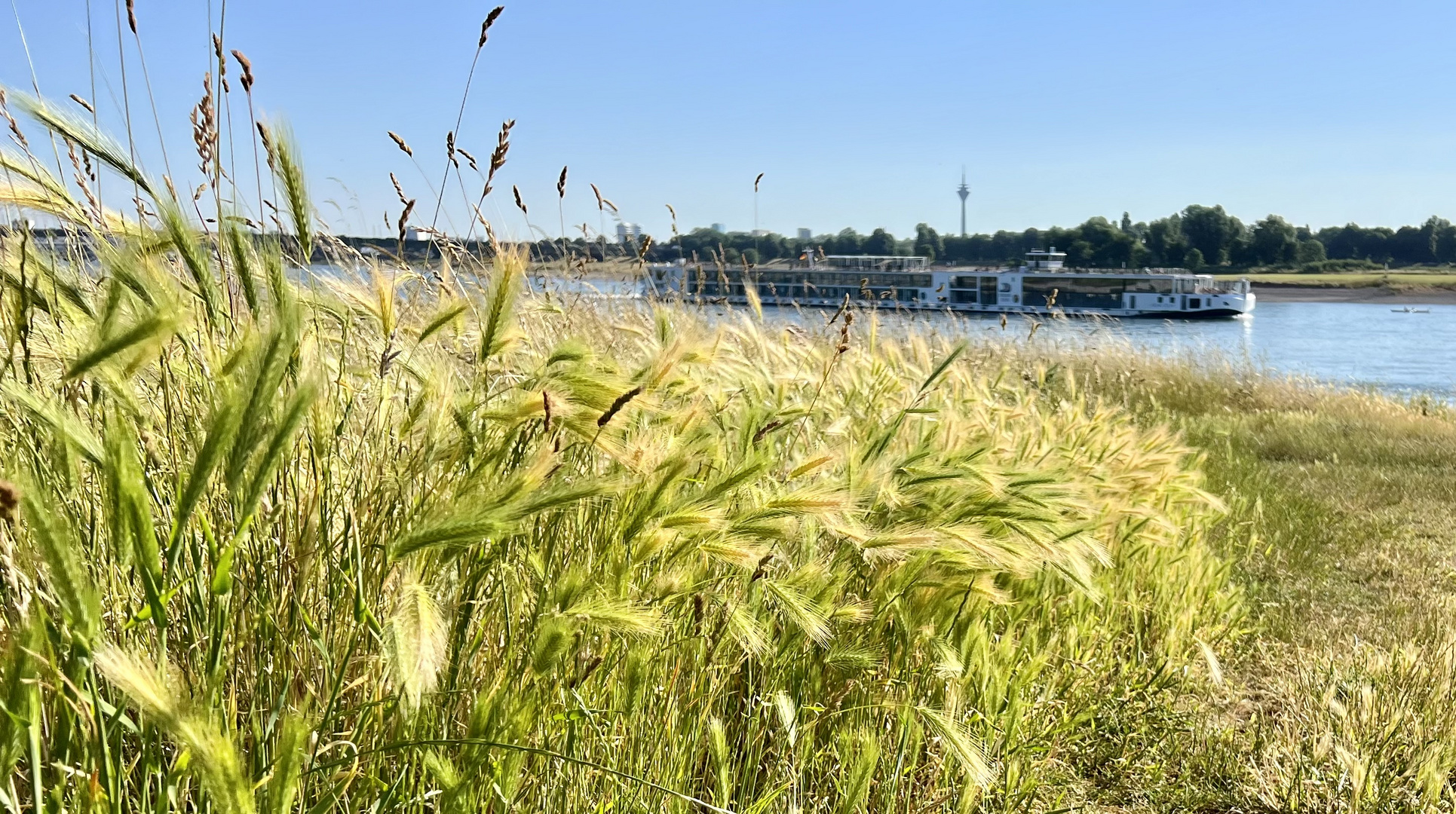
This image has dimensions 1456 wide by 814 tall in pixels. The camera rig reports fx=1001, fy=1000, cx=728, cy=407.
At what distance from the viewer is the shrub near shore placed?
0.87 meters

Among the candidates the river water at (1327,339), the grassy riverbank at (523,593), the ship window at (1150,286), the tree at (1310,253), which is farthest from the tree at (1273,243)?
the grassy riverbank at (523,593)

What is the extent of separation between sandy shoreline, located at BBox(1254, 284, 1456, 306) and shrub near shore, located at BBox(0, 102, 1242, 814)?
6348 centimetres

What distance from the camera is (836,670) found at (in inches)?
71.4

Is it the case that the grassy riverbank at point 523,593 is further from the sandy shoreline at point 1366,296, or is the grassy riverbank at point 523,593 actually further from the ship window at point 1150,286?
the sandy shoreline at point 1366,296

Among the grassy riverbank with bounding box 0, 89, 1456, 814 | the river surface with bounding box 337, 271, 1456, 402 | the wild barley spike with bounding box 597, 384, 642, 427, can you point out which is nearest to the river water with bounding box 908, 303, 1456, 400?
the river surface with bounding box 337, 271, 1456, 402

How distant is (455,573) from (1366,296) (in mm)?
68516

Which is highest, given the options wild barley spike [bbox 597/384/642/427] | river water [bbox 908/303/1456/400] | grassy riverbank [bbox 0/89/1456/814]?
wild barley spike [bbox 597/384/642/427]

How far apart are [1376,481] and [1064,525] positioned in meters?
4.74

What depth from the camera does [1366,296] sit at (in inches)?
2299

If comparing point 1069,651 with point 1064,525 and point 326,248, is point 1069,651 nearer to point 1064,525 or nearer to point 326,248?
point 1064,525

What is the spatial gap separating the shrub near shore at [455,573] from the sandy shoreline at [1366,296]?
208 feet

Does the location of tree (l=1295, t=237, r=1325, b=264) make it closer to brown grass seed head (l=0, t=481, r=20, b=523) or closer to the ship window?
the ship window

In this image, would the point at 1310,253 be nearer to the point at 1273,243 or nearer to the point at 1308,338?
the point at 1273,243

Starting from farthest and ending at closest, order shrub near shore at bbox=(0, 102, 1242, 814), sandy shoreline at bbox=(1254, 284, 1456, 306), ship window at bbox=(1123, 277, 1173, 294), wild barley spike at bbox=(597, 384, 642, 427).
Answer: sandy shoreline at bbox=(1254, 284, 1456, 306) → ship window at bbox=(1123, 277, 1173, 294) → wild barley spike at bbox=(597, 384, 642, 427) → shrub near shore at bbox=(0, 102, 1242, 814)
